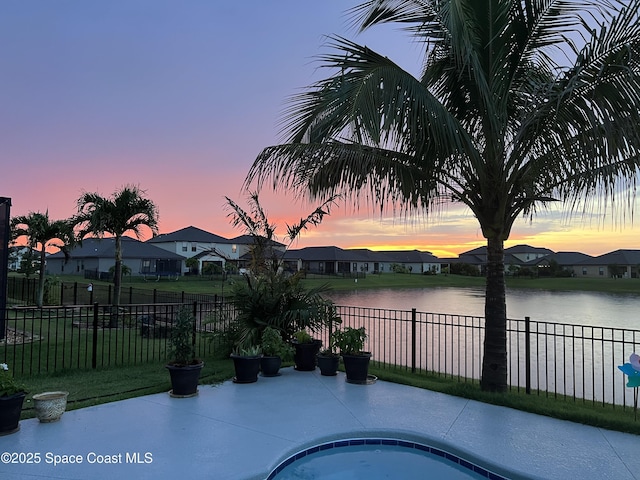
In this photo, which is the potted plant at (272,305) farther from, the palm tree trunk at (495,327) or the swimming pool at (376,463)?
the swimming pool at (376,463)

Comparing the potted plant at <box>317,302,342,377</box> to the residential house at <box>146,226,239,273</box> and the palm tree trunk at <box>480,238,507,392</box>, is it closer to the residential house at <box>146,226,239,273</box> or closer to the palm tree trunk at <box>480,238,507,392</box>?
the palm tree trunk at <box>480,238,507,392</box>

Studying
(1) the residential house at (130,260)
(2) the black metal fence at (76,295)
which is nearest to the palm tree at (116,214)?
(2) the black metal fence at (76,295)

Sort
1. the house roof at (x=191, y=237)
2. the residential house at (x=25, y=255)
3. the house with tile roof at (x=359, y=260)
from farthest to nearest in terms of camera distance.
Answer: the house with tile roof at (x=359, y=260), the house roof at (x=191, y=237), the residential house at (x=25, y=255)

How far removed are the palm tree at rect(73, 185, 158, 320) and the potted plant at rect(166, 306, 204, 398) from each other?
883cm

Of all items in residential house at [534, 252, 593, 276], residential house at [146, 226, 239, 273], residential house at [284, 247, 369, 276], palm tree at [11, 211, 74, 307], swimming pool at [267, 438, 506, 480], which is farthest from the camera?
residential house at [284, 247, 369, 276]

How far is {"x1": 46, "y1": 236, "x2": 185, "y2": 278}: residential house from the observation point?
39.1 m

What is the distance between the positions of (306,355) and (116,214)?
31.3 ft

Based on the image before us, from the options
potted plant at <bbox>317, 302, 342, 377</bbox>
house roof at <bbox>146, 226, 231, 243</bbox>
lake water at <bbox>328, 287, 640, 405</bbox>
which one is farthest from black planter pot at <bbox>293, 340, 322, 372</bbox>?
house roof at <bbox>146, 226, 231, 243</bbox>

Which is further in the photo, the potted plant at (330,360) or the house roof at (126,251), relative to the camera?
the house roof at (126,251)

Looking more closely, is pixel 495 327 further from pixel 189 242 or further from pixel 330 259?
pixel 330 259

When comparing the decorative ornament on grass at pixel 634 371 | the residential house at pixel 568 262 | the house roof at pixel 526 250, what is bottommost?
the decorative ornament on grass at pixel 634 371

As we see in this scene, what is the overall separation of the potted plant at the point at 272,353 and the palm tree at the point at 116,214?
335 inches

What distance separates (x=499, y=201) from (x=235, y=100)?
7.95 metres

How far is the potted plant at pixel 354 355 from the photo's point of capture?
6043mm
